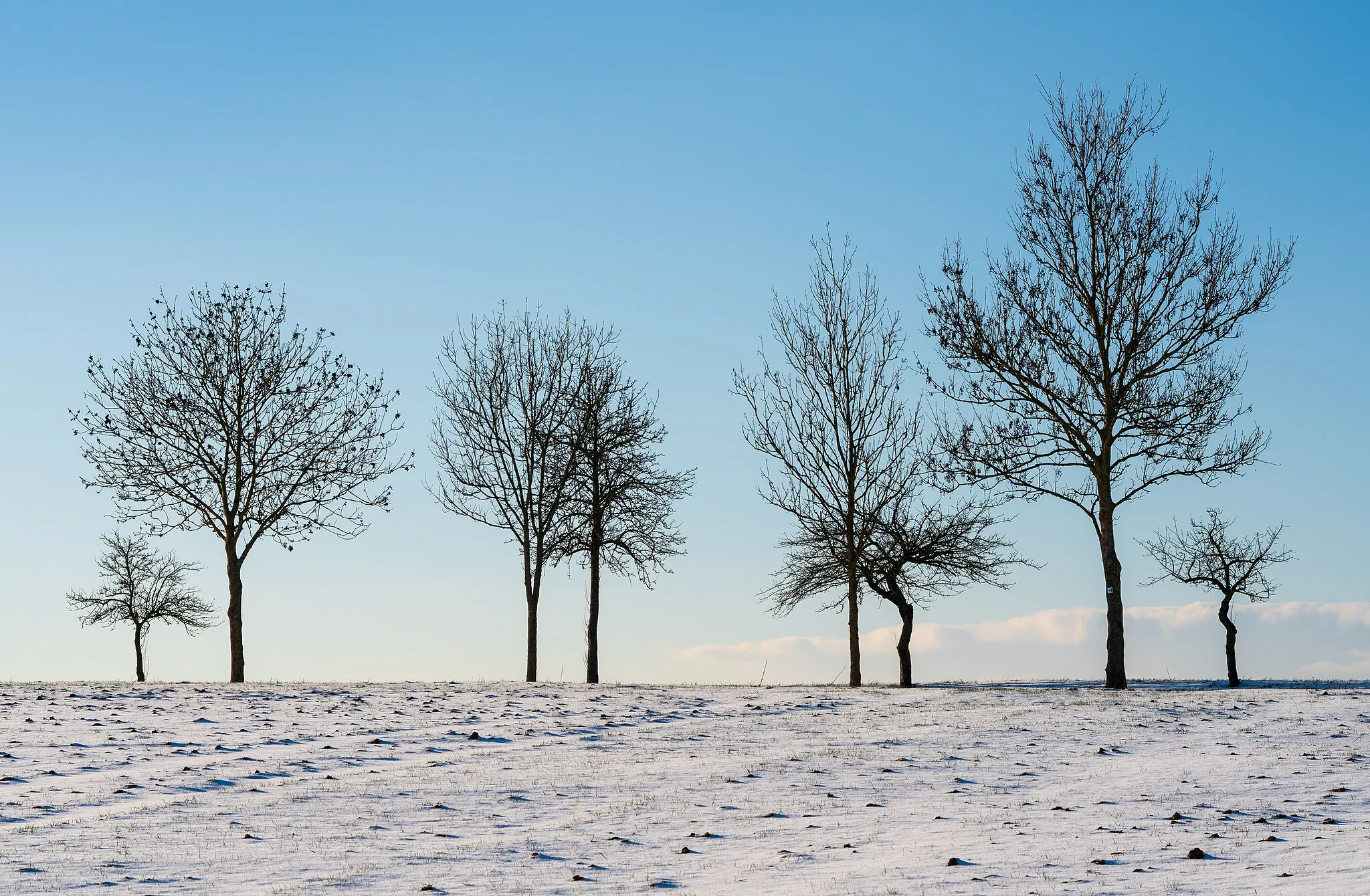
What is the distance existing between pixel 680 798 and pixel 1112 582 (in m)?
18.2

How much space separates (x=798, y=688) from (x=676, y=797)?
53.5ft

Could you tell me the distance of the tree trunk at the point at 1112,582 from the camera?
92.8 feet

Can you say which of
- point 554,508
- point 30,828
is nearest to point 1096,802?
point 30,828

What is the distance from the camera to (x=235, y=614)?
30.1 m

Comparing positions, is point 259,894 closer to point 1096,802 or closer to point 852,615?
point 1096,802

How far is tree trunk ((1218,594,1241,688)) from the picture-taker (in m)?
36.7

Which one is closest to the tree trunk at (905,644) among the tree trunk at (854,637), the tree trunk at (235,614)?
the tree trunk at (854,637)

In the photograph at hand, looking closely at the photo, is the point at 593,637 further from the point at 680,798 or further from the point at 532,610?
the point at 680,798

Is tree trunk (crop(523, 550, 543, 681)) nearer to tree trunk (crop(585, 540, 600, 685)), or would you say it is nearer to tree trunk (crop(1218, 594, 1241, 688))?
tree trunk (crop(585, 540, 600, 685))

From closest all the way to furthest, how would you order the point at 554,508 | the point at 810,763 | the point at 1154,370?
→ the point at 810,763 → the point at 1154,370 → the point at 554,508

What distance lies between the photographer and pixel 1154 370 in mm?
28906

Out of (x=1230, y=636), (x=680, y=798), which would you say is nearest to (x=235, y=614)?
(x=680, y=798)

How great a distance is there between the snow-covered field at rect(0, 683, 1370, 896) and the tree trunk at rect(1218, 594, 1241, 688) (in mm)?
14507

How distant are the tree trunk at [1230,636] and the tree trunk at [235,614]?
97.3ft
